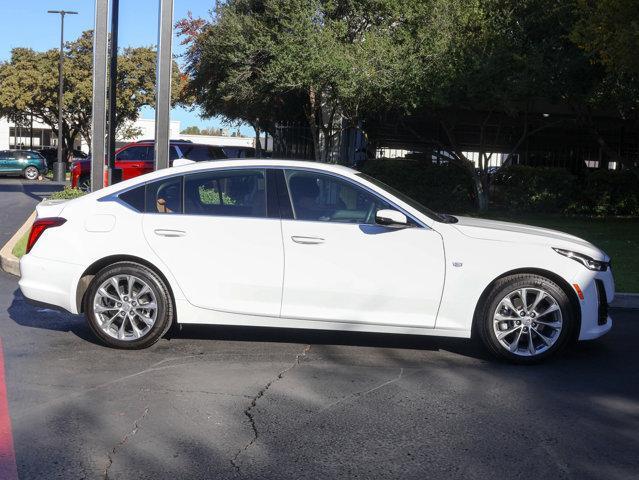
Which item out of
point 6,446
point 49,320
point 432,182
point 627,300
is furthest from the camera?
point 432,182

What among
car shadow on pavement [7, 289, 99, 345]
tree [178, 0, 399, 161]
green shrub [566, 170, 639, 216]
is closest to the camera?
car shadow on pavement [7, 289, 99, 345]

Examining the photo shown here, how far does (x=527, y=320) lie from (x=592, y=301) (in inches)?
22.4

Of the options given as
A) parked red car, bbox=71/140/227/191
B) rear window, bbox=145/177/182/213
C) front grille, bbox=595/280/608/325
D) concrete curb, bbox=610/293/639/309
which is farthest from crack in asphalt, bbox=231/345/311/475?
parked red car, bbox=71/140/227/191

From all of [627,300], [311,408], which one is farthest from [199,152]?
[311,408]

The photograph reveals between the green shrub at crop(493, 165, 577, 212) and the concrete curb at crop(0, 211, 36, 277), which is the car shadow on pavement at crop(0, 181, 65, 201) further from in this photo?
the green shrub at crop(493, 165, 577, 212)

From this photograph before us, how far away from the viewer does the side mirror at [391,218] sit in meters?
6.47

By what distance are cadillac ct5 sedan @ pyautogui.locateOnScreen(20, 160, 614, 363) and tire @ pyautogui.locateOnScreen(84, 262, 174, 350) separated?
0.04ft

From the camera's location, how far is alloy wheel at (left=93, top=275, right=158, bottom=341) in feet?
22.0

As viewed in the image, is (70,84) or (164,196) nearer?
(164,196)

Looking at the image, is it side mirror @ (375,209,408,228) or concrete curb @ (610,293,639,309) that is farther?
concrete curb @ (610,293,639,309)

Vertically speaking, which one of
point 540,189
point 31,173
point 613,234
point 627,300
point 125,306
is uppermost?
point 540,189

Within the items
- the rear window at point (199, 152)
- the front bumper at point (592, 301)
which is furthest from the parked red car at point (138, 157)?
the front bumper at point (592, 301)

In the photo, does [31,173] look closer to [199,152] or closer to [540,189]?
[199,152]

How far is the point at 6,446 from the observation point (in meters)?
4.60
